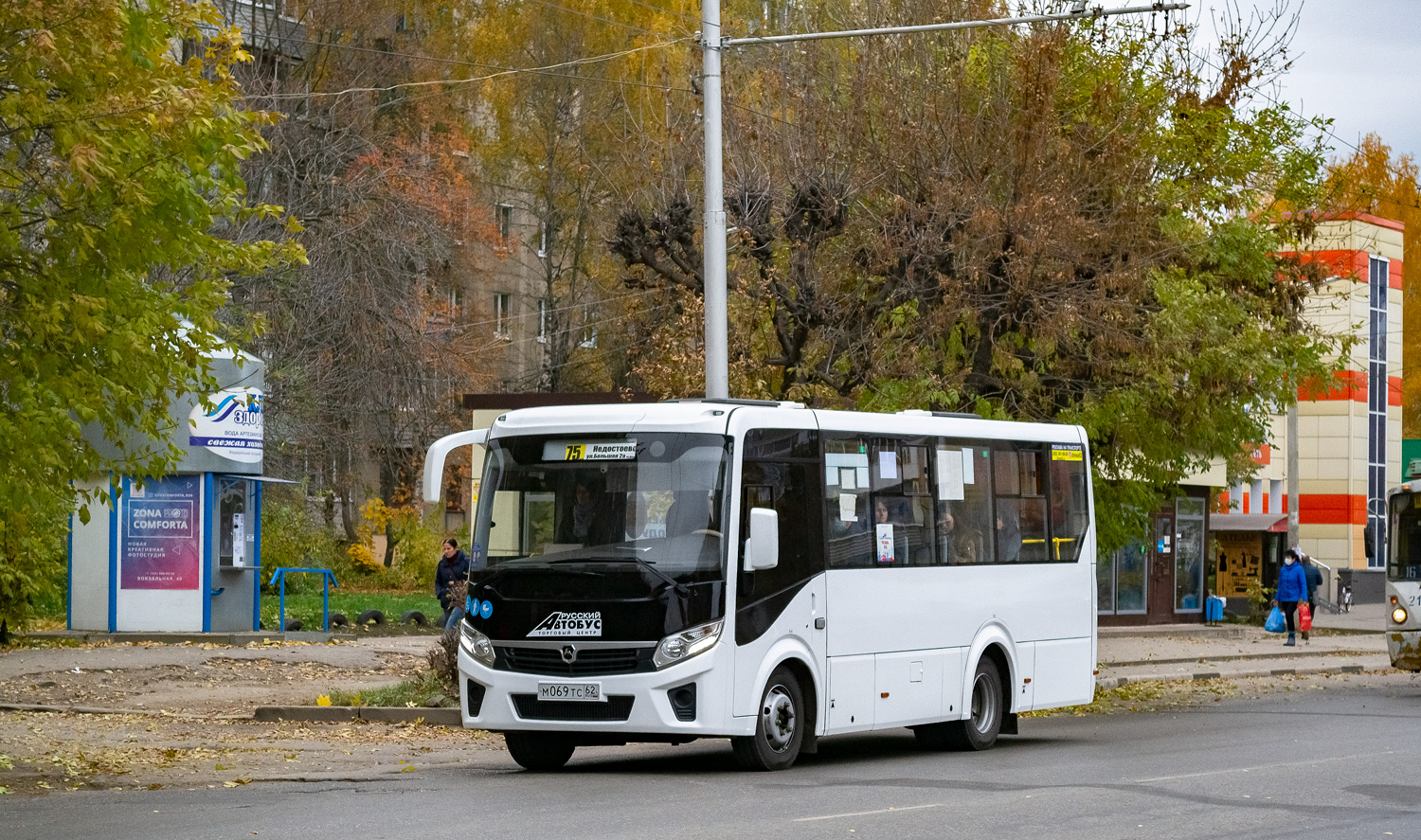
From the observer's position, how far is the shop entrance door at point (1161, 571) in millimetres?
39469

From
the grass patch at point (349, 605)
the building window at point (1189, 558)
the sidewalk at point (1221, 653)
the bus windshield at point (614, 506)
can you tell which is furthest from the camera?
the building window at point (1189, 558)

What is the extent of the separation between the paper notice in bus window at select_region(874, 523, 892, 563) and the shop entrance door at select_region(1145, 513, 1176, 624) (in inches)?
997

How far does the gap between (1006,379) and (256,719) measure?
9418 millimetres

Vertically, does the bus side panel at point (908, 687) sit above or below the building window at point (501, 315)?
below

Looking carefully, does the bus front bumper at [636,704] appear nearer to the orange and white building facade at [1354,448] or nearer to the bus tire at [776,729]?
the bus tire at [776,729]

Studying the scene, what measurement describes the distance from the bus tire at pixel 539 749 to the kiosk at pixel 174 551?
44.6ft

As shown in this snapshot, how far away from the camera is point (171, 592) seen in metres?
26.7

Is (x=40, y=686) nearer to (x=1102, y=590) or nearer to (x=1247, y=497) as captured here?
(x=1102, y=590)

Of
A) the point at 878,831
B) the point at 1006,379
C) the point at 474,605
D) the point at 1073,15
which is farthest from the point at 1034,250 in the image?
the point at 878,831

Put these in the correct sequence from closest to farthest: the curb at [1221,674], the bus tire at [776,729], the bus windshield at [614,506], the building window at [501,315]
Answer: the bus windshield at [614,506], the bus tire at [776,729], the curb at [1221,674], the building window at [501,315]

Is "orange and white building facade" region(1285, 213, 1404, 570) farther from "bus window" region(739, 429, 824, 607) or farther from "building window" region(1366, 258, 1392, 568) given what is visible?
"bus window" region(739, 429, 824, 607)

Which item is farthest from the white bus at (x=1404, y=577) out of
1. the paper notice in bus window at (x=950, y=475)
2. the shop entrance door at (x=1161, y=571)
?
the shop entrance door at (x=1161, y=571)

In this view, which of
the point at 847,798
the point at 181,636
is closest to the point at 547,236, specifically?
the point at 181,636

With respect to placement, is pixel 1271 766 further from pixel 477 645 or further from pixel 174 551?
pixel 174 551
